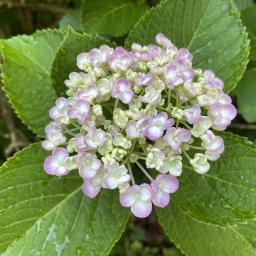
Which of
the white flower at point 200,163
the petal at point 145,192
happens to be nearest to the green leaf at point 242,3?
the white flower at point 200,163

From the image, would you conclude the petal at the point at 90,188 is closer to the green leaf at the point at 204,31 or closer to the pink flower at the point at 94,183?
the pink flower at the point at 94,183

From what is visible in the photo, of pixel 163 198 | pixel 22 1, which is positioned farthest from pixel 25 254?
pixel 22 1

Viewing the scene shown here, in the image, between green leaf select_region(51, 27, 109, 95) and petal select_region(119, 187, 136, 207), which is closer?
petal select_region(119, 187, 136, 207)

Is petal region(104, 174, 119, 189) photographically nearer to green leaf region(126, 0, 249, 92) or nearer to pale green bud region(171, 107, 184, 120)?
pale green bud region(171, 107, 184, 120)

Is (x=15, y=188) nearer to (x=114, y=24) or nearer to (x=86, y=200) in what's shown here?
(x=86, y=200)

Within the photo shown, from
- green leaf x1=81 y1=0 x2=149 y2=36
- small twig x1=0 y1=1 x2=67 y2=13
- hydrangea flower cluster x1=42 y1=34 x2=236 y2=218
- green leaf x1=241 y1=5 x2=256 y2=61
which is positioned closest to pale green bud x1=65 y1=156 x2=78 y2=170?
hydrangea flower cluster x1=42 y1=34 x2=236 y2=218

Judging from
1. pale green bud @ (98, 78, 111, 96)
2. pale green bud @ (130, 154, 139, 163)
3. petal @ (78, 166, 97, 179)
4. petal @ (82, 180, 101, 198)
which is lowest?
petal @ (82, 180, 101, 198)
